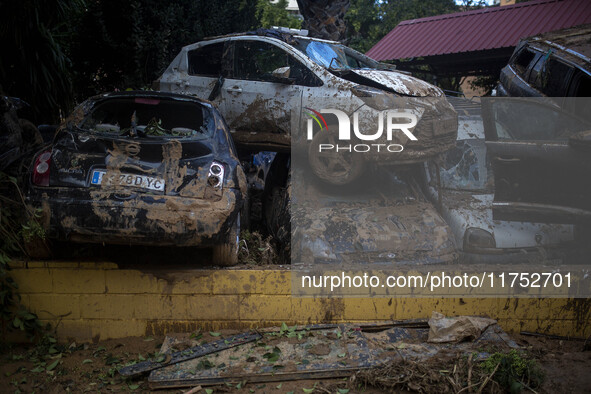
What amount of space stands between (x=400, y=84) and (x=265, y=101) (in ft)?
5.36

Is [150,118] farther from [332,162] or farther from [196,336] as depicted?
[196,336]

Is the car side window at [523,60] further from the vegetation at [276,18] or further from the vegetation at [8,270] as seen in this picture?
the vegetation at [276,18]

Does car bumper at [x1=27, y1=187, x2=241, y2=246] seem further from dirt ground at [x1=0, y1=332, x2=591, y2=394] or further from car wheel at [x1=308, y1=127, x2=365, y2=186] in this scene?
car wheel at [x1=308, y1=127, x2=365, y2=186]

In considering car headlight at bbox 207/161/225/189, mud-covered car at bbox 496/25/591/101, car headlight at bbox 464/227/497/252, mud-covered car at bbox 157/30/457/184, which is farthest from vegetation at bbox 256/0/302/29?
car headlight at bbox 207/161/225/189

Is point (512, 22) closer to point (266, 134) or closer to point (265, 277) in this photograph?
point (266, 134)

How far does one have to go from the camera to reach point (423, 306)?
4.70 metres

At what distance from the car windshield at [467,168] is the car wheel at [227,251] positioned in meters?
2.55

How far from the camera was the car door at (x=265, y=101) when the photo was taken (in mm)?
6508

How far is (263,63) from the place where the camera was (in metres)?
7.40

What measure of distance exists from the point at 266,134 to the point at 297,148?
49cm

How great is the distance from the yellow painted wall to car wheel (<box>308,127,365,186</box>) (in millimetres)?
1765

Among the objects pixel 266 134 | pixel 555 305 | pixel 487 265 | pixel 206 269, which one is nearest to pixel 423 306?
pixel 487 265

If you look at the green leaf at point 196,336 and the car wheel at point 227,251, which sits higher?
the car wheel at point 227,251

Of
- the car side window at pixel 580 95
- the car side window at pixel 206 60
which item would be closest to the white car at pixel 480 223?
the car side window at pixel 580 95
